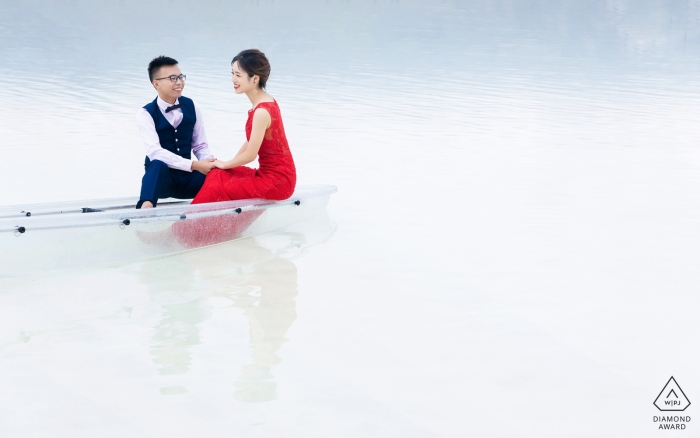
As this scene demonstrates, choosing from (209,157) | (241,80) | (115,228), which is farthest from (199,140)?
(115,228)

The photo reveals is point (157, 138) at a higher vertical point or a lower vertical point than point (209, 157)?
higher

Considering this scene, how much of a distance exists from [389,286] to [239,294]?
764 millimetres

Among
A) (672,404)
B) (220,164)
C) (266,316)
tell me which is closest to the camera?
(672,404)

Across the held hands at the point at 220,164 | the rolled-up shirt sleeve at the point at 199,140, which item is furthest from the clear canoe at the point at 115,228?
the rolled-up shirt sleeve at the point at 199,140

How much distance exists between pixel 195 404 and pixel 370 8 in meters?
35.4

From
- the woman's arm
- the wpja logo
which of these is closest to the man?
the woman's arm

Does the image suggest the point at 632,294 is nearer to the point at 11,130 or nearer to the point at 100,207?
the point at 100,207

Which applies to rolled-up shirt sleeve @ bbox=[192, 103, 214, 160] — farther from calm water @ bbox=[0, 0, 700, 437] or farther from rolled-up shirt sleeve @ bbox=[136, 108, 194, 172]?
calm water @ bbox=[0, 0, 700, 437]

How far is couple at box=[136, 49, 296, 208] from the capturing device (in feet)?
15.9

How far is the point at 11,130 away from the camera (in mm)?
8406

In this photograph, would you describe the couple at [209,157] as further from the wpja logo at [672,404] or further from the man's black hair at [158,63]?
the wpja logo at [672,404]

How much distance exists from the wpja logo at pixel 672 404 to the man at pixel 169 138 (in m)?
2.80

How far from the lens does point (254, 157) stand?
4887mm

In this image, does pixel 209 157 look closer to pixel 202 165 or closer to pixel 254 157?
pixel 202 165
